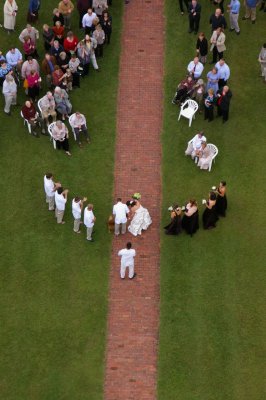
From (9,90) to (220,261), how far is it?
31.7 feet

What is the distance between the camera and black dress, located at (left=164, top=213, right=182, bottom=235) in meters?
28.5

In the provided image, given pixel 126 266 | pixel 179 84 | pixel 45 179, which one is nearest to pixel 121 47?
pixel 179 84

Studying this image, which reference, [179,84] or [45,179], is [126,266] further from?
[179,84]

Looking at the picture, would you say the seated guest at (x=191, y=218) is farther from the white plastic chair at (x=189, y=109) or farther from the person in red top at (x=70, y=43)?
the person in red top at (x=70, y=43)

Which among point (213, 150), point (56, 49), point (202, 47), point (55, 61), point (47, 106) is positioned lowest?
point (213, 150)

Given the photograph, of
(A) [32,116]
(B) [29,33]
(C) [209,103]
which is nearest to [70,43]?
(B) [29,33]

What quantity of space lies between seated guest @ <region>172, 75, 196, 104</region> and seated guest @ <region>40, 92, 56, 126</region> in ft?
14.8

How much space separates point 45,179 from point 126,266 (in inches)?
153

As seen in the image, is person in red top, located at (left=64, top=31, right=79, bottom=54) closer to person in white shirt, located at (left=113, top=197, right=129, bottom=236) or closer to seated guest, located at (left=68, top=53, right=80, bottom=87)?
seated guest, located at (left=68, top=53, right=80, bottom=87)

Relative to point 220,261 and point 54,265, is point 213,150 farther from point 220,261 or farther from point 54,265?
point 54,265

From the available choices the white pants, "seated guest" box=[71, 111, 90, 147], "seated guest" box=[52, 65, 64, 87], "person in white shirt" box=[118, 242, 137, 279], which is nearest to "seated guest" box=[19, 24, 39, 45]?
"seated guest" box=[52, 65, 64, 87]

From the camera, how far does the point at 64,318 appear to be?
27.1m

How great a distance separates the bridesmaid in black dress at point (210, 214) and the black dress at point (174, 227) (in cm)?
88

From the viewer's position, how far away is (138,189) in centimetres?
3019
